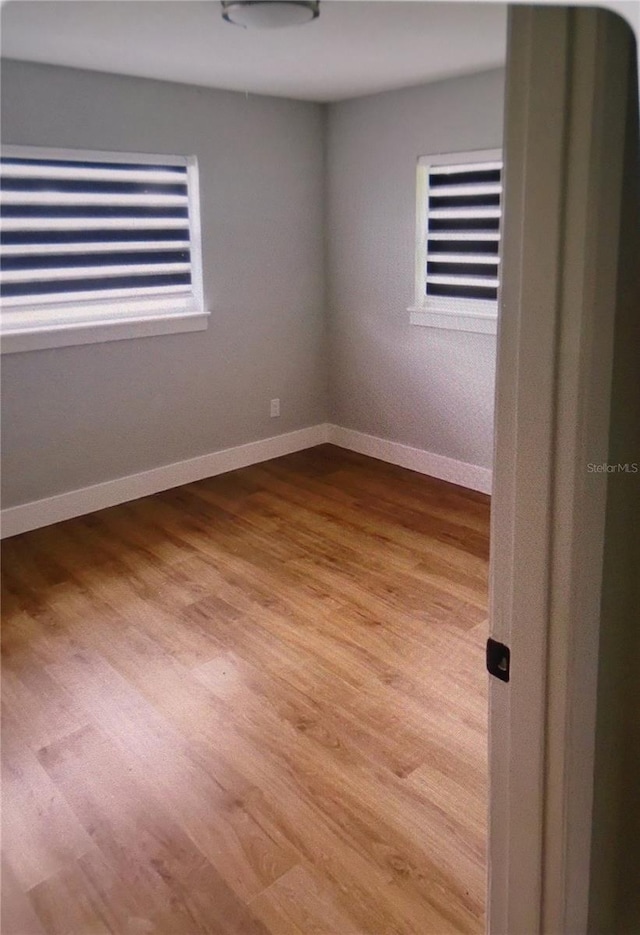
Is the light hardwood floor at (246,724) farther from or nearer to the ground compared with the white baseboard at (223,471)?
nearer to the ground

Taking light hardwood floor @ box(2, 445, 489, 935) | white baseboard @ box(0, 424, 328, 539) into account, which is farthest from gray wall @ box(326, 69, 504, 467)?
light hardwood floor @ box(2, 445, 489, 935)

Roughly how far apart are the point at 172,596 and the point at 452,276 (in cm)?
235

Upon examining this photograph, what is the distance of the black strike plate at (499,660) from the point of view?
100 cm

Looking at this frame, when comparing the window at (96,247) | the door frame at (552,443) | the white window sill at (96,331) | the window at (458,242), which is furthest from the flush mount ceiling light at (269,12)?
the door frame at (552,443)

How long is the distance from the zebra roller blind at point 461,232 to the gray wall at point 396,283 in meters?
0.10

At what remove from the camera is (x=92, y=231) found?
146 inches

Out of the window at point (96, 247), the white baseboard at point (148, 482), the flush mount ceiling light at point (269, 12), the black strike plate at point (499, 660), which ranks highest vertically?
the flush mount ceiling light at point (269, 12)

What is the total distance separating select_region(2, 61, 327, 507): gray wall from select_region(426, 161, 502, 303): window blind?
2.81ft

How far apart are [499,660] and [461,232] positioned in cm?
340

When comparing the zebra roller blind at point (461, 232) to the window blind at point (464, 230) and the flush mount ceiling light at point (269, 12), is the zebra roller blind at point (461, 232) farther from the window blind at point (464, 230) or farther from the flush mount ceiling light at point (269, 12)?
the flush mount ceiling light at point (269, 12)

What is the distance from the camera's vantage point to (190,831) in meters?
1.94

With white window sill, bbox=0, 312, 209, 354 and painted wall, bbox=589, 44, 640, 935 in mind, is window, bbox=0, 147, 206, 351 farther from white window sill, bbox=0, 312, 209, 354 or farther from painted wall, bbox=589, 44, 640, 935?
painted wall, bbox=589, 44, 640, 935

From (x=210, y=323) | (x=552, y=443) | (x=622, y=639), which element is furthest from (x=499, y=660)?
(x=210, y=323)

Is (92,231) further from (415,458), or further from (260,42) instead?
(415,458)
